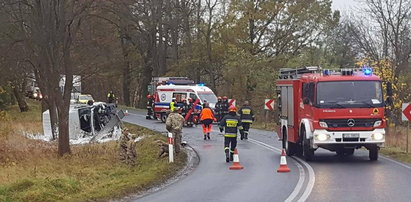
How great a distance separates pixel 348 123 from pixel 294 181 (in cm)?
424

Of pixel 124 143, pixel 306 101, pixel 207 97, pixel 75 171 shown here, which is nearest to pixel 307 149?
pixel 306 101

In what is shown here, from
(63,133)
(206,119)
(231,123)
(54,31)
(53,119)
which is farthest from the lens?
(53,119)

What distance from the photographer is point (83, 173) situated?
62.1ft

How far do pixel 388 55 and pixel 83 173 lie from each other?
75.0 ft

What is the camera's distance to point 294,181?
1493 centimetres

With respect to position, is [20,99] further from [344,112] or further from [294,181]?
[294,181]

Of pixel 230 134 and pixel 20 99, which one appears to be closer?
pixel 230 134

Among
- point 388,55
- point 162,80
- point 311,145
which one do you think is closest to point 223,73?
point 162,80

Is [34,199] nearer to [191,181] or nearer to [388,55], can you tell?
[191,181]

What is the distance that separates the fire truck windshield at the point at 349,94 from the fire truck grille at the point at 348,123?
0.41 meters

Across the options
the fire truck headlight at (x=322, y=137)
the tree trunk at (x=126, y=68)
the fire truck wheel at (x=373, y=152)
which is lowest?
the fire truck wheel at (x=373, y=152)

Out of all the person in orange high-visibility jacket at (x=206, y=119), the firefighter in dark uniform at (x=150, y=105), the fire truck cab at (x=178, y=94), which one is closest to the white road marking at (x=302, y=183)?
the person in orange high-visibility jacket at (x=206, y=119)

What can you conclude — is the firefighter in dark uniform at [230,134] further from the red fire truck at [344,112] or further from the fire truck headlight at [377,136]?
the fire truck headlight at [377,136]

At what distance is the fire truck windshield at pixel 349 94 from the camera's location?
1848 centimetres
